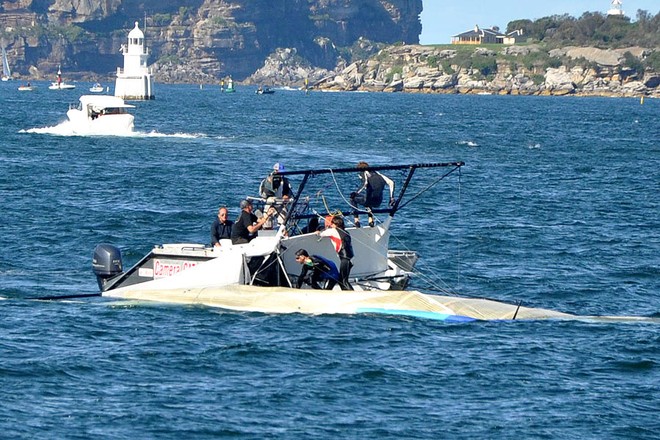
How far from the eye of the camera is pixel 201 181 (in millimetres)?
57531

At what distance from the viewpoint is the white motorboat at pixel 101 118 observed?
8888 cm

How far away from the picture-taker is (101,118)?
8912 cm

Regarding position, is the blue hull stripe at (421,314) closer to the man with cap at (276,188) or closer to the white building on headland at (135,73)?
the man with cap at (276,188)

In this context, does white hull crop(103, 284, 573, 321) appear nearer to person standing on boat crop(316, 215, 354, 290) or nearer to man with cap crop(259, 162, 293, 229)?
person standing on boat crop(316, 215, 354, 290)

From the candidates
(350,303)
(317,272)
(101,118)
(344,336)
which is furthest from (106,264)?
(101,118)

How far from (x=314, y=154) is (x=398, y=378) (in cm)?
5312

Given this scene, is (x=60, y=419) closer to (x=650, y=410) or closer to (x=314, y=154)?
(x=650, y=410)

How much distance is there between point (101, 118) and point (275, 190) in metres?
62.9

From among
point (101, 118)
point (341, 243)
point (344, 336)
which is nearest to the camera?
point (344, 336)

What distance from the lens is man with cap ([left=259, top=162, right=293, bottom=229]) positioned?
27.8 m

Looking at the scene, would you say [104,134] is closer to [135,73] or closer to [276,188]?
[276,188]

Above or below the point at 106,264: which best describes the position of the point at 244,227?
above

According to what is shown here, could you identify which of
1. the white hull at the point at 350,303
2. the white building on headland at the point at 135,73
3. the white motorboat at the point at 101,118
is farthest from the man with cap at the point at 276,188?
the white building on headland at the point at 135,73

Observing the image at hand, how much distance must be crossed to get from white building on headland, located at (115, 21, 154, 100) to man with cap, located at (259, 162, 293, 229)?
421 feet
